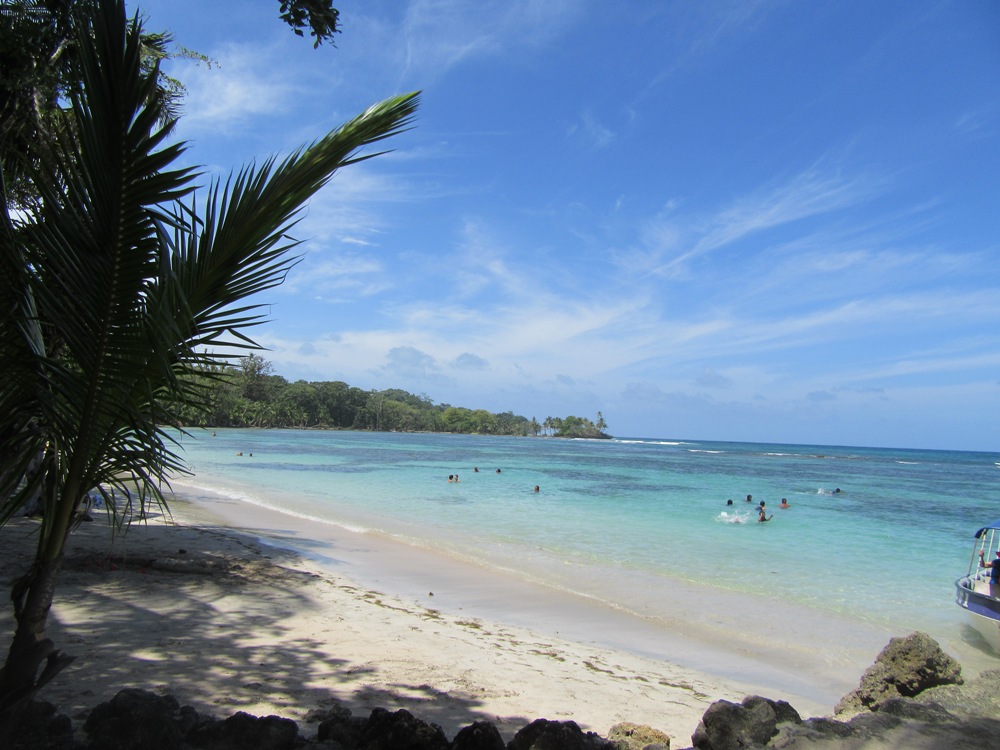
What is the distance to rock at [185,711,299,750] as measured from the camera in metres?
2.50

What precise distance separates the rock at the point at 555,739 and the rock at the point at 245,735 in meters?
0.91

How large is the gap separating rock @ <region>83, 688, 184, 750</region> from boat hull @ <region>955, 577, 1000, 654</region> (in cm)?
818

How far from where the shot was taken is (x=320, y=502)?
18328 mm

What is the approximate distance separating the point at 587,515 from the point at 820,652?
1055 centimetres

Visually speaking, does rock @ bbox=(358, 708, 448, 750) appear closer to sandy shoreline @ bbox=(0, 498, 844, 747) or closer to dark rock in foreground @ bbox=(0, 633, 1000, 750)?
dark rock in foreground @ bbox=(0, 633, 1000, 750)

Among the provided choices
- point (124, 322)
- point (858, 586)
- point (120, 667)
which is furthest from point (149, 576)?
point (858, 586)

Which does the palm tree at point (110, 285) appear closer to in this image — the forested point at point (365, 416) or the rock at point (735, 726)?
the rock at point (735, 726)

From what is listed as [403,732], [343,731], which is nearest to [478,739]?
[403,732]

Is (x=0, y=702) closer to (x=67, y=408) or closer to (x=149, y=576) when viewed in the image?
(x=67, y=408)

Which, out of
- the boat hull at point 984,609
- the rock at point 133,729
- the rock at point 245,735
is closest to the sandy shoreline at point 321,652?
the rock at point 133,729

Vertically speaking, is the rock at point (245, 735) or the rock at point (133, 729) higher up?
the rock at point (133, 729)

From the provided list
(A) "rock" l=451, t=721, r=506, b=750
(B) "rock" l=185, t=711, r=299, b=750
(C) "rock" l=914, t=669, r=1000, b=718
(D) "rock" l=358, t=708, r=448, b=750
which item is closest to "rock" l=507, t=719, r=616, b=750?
(A) "rock" l=451, t=721, r=506, b=750

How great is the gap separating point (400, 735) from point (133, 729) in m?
0.99

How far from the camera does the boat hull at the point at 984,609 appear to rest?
7055 mm
